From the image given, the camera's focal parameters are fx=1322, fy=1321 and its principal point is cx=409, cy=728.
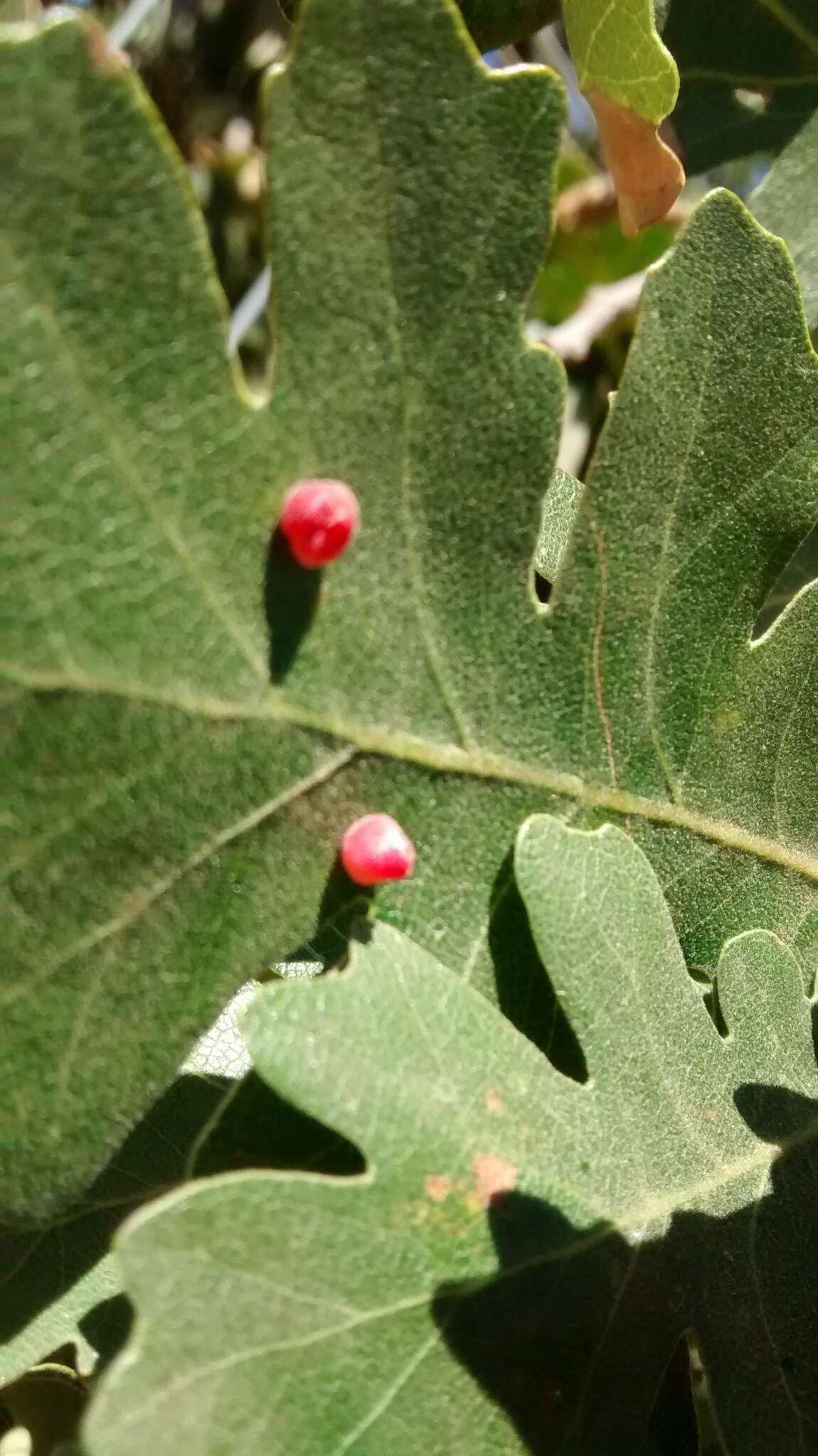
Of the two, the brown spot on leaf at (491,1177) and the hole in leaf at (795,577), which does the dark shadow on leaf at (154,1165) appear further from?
the hole in leaf at (795,577)

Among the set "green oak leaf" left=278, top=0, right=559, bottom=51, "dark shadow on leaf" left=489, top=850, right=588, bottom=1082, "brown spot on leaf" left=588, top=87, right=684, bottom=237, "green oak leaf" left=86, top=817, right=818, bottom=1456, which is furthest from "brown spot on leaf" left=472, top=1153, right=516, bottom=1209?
"green oak leaf" left=278, top=0, right=559, bottom=51

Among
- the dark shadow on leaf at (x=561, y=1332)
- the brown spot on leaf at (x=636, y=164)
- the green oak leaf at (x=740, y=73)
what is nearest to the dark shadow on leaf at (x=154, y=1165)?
the dark shadow on leaf at (x=561, y=1332)

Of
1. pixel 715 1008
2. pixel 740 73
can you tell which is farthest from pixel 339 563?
pixel 740 73

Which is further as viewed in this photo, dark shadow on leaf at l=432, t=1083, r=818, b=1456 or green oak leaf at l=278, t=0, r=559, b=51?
green oak leaf at l=278, t=0, r=559, b=51

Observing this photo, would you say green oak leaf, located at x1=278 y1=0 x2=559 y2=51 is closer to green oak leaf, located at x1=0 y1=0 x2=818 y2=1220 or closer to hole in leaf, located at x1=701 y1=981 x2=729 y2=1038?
green oak leaf, located at x1=0 y1=0 x2=818 y2=1220

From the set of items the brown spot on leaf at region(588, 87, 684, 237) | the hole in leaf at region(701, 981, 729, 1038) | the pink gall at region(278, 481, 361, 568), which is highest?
the pink gall at region(278, 481, 361, 568)

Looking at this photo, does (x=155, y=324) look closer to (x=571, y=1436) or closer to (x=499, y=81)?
(x=499, y=81)
